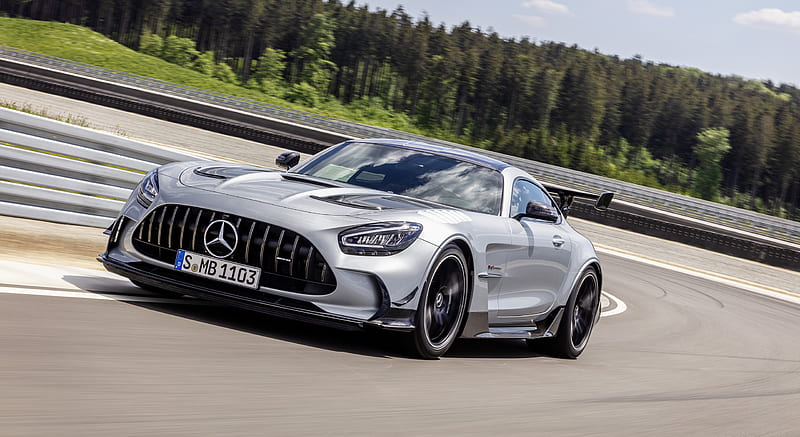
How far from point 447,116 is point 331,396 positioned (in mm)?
127545

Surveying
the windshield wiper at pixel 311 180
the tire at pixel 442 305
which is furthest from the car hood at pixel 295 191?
the tire at pixel 442 305

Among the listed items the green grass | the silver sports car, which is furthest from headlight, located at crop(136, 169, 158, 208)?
the green grass

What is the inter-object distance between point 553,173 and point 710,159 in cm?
8956

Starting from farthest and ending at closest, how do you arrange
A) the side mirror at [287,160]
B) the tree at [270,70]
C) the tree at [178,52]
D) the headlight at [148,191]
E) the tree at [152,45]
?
the tree at [270,70], the tree at [152,45], the tree at [178,52], the side mirror at [287,160], the headlight at [148,191]

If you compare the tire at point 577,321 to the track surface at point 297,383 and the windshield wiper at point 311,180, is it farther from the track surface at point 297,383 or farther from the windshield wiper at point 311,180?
the windshield wiper at point 311,180

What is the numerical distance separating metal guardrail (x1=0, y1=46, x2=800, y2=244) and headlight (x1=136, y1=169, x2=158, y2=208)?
3240cm

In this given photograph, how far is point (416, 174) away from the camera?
6426 millimetres

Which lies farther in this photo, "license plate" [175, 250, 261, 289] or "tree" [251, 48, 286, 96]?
"tree" [251, 48, 286, 96]

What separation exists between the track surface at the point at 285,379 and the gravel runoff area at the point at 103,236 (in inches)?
1.4

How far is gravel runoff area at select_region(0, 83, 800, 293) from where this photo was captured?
7.67 meters

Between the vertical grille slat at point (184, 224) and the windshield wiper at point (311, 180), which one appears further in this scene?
the windshield wiper at point (311, 180)

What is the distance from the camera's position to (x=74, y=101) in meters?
44.7

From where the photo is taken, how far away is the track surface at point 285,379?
3.37m

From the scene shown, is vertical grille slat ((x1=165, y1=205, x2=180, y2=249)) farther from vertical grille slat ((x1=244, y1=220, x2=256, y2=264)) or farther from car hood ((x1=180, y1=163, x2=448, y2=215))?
vertical grille slat ((x1=244, y1=220, x2=256, y2=264))
